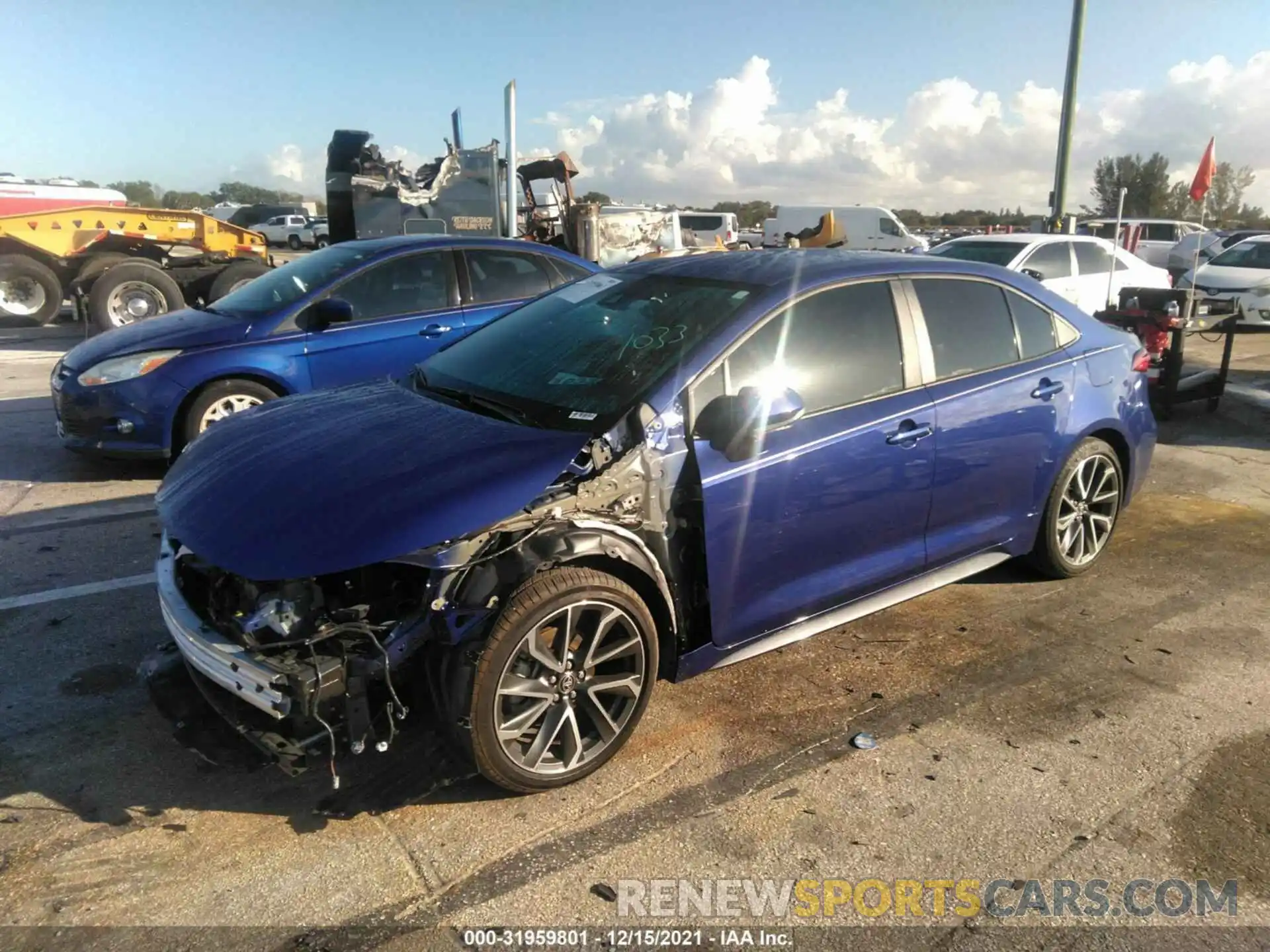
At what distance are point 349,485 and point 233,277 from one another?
12.3m

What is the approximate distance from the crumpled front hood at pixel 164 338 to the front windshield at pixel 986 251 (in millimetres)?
8301

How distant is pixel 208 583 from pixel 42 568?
7.60 feet

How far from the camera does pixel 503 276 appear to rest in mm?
7004

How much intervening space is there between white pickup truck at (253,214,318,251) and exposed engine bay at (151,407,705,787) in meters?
39.2

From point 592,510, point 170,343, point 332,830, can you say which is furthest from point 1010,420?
point 170,343

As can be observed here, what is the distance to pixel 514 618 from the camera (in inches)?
107

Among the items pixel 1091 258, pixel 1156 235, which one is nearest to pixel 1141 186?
pixel 1156 235

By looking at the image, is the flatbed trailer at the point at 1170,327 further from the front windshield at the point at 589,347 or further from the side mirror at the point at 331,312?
the side mirror at the point at 331,312

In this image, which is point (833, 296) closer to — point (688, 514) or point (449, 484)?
point (688, 514)

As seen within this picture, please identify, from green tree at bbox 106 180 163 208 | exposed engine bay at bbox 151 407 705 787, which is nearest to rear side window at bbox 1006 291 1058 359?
exposed engine bay at bbox 151 407 705 787

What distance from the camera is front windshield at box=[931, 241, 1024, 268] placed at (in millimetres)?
11250

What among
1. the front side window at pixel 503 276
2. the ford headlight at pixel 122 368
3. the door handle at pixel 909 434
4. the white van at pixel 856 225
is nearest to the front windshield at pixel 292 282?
the ford headlight at pixel 122 368

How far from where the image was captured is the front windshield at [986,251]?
443 inches

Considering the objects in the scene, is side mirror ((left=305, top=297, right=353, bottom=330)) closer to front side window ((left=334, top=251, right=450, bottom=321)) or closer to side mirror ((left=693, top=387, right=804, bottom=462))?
front side window ((left=334, top=251, right=450, bottom=321))
